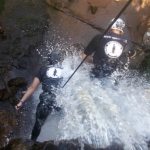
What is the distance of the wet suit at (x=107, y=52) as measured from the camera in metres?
4.50

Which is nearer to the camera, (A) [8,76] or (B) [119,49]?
(B) [119,49]

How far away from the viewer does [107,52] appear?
181 inches

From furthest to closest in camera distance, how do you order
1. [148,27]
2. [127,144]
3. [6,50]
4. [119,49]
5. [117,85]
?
[148,27]
[6,50]
[117,85]
[119,49]
[127,144]

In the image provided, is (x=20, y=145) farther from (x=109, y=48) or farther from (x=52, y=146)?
(x=109, y=48)

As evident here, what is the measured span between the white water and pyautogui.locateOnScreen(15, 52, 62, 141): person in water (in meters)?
0.27

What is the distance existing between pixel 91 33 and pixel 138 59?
1.97 metres

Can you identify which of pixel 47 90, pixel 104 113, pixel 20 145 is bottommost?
pixel 20 145

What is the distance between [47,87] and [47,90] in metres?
0.09

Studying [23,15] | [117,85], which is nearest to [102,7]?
[23,15]

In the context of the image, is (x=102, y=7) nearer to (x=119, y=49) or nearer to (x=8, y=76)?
(x=119, y=49)

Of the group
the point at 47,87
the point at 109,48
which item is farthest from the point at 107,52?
the point at 47,87

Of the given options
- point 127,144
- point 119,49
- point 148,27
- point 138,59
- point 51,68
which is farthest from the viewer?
point 148,27

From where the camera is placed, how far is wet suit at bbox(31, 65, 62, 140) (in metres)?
4.18

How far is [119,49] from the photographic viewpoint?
15.0 ft
